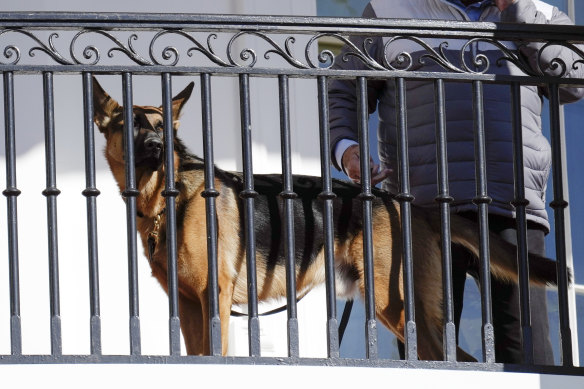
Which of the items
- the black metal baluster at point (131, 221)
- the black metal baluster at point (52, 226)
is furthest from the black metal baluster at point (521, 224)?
the black metal baluster at point (52, 226)

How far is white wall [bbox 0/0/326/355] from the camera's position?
6.73 metres

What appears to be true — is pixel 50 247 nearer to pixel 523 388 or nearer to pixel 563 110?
pixel 523 388

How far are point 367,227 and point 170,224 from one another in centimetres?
67

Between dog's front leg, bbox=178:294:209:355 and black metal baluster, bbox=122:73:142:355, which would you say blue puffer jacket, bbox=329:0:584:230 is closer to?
dog's front leg, bbox=178:294:209:355

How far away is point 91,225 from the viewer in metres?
5.07

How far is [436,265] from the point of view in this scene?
6113mm

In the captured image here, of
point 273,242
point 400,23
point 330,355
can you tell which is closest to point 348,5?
point 273,242

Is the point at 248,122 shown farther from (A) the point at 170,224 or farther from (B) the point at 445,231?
(B) the point at 445,231

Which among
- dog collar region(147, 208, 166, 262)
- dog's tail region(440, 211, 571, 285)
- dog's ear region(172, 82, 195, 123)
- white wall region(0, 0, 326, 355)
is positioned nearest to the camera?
dog's tail region(440, 211, 571, 285)

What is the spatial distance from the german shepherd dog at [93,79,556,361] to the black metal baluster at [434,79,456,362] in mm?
712

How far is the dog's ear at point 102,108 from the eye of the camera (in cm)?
658

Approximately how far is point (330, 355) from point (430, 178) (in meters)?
1.41

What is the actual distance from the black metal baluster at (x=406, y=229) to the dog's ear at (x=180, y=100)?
1.79 meters

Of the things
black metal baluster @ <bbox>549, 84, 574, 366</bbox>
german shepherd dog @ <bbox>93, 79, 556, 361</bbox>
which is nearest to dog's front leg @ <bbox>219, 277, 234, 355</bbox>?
german shepherd dog @ <bbox>93, 79, 556, 361</bbox>
